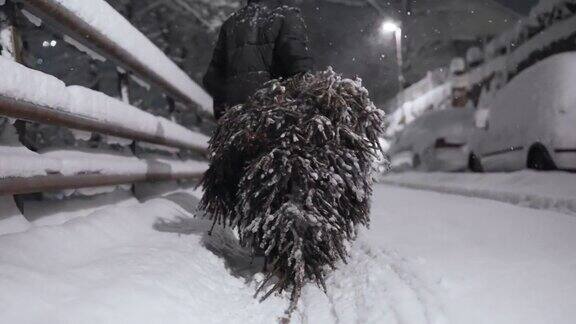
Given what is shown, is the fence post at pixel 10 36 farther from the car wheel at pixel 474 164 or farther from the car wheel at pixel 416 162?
the car wheel at pixel 416 162

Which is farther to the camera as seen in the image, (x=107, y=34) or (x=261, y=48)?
(x=261, y=48)

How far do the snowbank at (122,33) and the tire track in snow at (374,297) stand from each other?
2.01 m

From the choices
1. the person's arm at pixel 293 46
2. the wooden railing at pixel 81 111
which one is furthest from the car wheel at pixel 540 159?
the wooden railing at pixel 81 111

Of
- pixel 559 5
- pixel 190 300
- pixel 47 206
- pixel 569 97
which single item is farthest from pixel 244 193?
pixel 559 5

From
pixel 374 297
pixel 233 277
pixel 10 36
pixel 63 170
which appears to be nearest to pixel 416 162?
pixel 233 277

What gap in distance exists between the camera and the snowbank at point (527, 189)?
18.6 feet

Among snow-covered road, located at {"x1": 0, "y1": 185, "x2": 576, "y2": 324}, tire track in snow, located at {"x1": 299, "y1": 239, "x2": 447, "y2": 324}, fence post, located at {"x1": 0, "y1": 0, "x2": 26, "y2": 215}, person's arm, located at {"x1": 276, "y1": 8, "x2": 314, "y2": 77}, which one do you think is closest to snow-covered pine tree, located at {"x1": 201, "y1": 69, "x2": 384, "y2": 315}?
tire track in snow, located at {"x1": 299, "y1": 239, "x2": 447, "y2": 324}

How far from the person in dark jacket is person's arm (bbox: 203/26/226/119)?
6cm

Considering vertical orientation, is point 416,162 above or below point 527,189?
below

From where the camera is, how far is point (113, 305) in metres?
1.83

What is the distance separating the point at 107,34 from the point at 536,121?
6.04 metres

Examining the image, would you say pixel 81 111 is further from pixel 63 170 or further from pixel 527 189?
pixel 527 189

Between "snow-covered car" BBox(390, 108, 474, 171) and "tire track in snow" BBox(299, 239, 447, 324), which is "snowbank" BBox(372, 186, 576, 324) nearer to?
"tire track in snow" BBox(299, 239, 447, 324)

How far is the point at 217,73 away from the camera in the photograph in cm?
405
